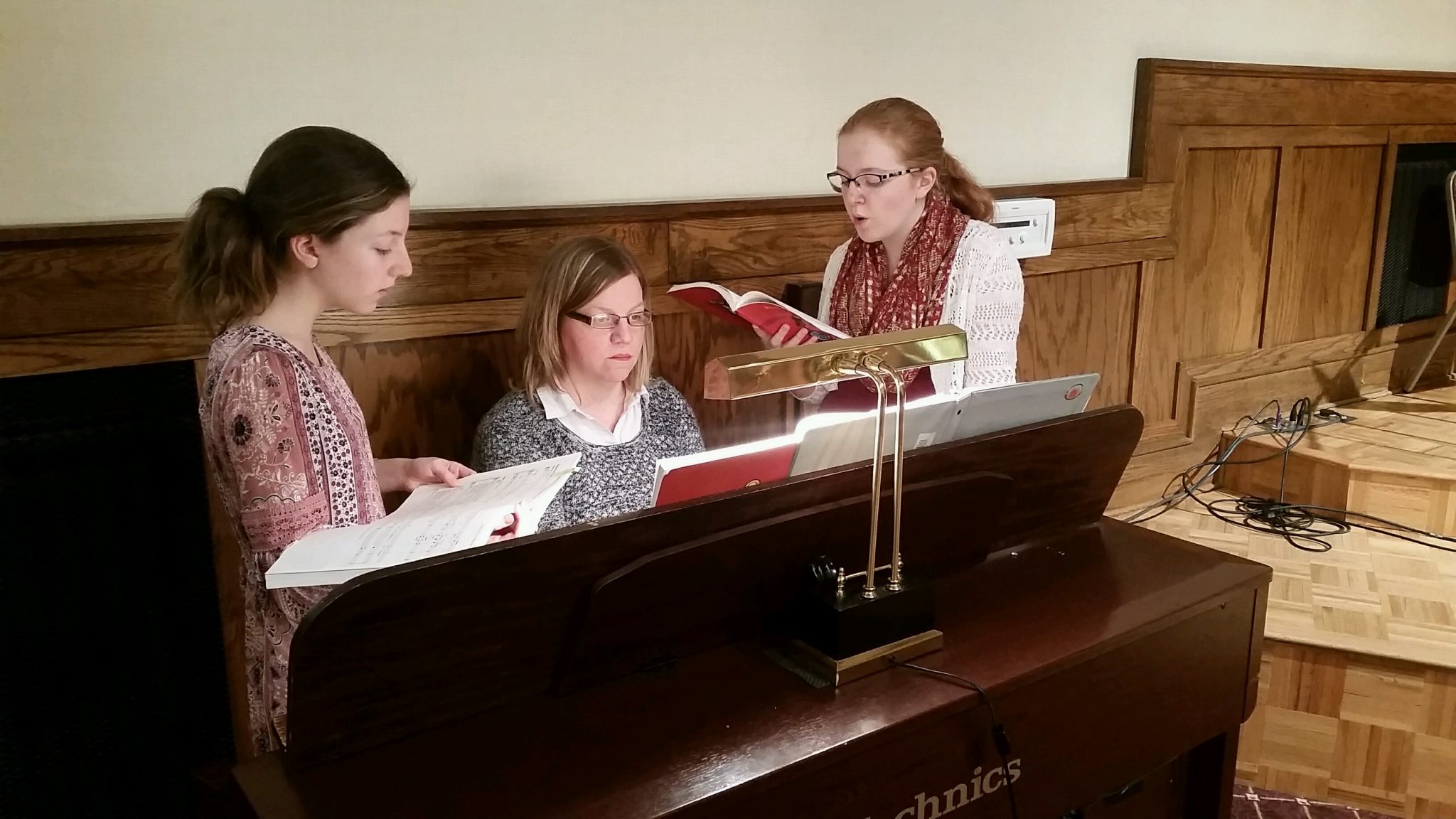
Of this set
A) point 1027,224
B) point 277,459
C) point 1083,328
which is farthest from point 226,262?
point 1083,328

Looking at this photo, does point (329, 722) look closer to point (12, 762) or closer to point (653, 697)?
point (653, 697)

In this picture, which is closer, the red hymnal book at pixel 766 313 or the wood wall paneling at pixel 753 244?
the red hymnal book at pixel 766 313

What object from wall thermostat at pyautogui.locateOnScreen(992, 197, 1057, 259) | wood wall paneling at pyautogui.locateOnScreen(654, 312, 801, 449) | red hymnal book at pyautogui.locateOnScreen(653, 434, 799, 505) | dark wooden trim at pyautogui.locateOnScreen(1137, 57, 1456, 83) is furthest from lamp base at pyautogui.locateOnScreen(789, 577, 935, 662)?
dark wooden trim at pyautogui.locateOnScreen(1137, 57, 1456, 83)

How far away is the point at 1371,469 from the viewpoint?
2758 mm

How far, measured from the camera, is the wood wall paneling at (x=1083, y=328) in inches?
101

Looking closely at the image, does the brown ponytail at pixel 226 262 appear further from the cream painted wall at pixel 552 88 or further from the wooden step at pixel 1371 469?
the wooden step at pixel 1371 469

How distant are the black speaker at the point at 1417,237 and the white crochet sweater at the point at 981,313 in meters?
2.38

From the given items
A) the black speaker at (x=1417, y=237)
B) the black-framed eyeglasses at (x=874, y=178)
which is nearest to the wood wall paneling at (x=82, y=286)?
the black-framed eyeglasses at (x=874, y=178)

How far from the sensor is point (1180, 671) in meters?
Answer: 1.28

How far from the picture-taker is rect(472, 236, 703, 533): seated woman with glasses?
151cm

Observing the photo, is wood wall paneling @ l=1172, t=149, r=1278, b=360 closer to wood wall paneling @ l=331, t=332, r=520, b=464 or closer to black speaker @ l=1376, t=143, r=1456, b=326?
black speaker @ l=1376, t=143, r=1456, b=326

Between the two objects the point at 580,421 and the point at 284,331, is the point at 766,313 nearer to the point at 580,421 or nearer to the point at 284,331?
the point at 580,421

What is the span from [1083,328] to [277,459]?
212cm

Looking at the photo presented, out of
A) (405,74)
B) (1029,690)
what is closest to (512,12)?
(405,74)
